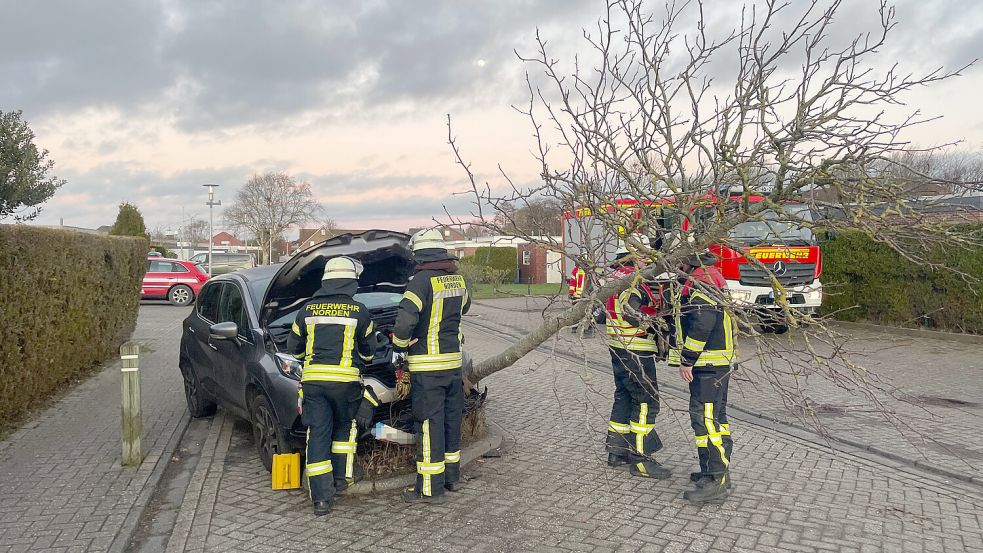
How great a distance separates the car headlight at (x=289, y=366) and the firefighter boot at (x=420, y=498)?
1.19 m

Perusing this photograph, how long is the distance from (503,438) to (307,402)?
2.14 metres

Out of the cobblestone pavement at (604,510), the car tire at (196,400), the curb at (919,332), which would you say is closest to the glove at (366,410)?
the cobblestone pavement at (604,510)

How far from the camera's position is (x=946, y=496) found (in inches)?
188


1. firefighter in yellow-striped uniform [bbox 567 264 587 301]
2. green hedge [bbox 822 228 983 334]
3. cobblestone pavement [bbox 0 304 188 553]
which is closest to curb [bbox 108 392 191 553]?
cobblestone pavement [bbox 0 304 188 553]

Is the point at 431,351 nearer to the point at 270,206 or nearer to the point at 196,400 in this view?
the point at 196,400

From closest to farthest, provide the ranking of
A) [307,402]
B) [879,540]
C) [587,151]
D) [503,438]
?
1. [879,540]
2. [587,151]
3. [307,402]
4. [503,438]

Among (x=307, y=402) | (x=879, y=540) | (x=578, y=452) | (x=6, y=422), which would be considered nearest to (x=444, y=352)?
(x=307, y=402)

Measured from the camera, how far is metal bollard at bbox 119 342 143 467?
5.62m

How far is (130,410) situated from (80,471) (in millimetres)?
584

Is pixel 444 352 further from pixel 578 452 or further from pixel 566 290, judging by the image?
pixel 578 452

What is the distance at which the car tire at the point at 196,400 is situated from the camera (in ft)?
23.5

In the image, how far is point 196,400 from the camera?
23.9ft

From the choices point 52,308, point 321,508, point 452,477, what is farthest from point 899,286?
point 52,308

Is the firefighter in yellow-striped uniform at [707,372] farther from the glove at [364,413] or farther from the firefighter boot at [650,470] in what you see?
the glove at [364,413]
